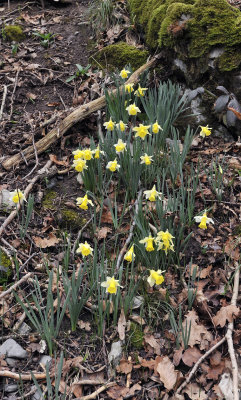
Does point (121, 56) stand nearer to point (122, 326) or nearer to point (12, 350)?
point (122, 326)

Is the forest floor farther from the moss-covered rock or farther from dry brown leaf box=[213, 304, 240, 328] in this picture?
the moss-covered rock

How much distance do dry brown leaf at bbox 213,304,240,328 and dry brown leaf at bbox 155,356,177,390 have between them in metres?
0.35

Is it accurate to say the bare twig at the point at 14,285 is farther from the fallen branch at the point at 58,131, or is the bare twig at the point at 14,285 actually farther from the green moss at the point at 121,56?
the green moss at the point at 121,56

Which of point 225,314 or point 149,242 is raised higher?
point 149,242

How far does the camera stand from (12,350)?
2.02 metres

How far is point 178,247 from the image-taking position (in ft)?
7.99

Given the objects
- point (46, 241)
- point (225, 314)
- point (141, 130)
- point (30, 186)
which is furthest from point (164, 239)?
point (30, 186)

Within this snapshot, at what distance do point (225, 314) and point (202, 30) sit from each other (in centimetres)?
247

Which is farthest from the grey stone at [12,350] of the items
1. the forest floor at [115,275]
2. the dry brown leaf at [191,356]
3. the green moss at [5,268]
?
the dry brown leaf at [191,356]

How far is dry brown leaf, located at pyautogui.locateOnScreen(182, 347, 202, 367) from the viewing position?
200 cm

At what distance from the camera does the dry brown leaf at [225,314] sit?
214 centimetres

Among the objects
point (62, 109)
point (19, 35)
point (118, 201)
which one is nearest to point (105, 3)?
point (19, 35)

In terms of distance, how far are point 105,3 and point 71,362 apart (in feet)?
14.0

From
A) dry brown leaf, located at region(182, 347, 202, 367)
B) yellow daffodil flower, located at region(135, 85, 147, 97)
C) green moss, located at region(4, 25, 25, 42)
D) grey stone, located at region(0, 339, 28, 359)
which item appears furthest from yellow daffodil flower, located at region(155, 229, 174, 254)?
green moss, located at region(4, 25, 25, 42)
